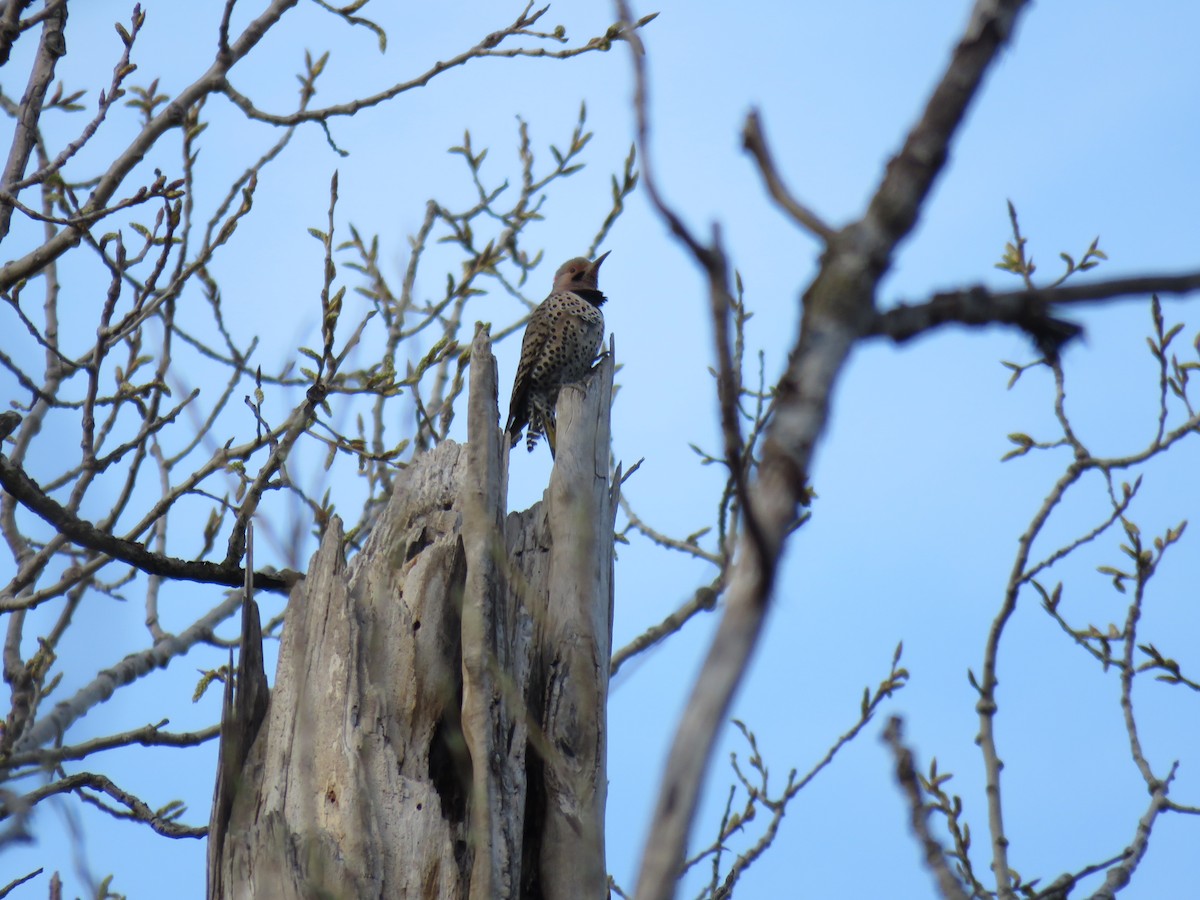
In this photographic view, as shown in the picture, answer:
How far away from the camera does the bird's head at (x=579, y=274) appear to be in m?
7.57

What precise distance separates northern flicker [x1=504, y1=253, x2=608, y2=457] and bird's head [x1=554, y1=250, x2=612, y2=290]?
0.46m

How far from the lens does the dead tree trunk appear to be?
3.43 metres

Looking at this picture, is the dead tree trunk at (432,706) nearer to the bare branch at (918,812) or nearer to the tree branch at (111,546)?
the tree branch at (111,546)

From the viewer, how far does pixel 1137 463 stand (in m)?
4.32

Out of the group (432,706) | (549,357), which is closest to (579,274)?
(549,357)

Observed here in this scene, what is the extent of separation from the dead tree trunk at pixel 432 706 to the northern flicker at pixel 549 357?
99.4 inches

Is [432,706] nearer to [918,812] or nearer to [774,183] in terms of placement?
[918,812]

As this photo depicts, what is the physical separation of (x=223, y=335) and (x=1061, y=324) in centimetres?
524

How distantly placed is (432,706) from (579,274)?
431cm

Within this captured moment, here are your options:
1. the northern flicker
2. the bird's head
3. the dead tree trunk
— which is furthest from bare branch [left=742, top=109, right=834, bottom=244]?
the bird's head

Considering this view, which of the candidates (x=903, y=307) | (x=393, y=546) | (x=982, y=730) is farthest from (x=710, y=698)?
(x=393, y=546)

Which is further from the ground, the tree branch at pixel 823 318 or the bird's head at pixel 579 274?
the bird's head at pixel 579 274

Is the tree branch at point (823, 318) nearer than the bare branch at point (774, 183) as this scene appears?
Yes

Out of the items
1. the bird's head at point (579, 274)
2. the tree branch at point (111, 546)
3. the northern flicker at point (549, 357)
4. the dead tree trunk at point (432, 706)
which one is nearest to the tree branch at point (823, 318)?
the dead tree trunk at point (432, 706)
